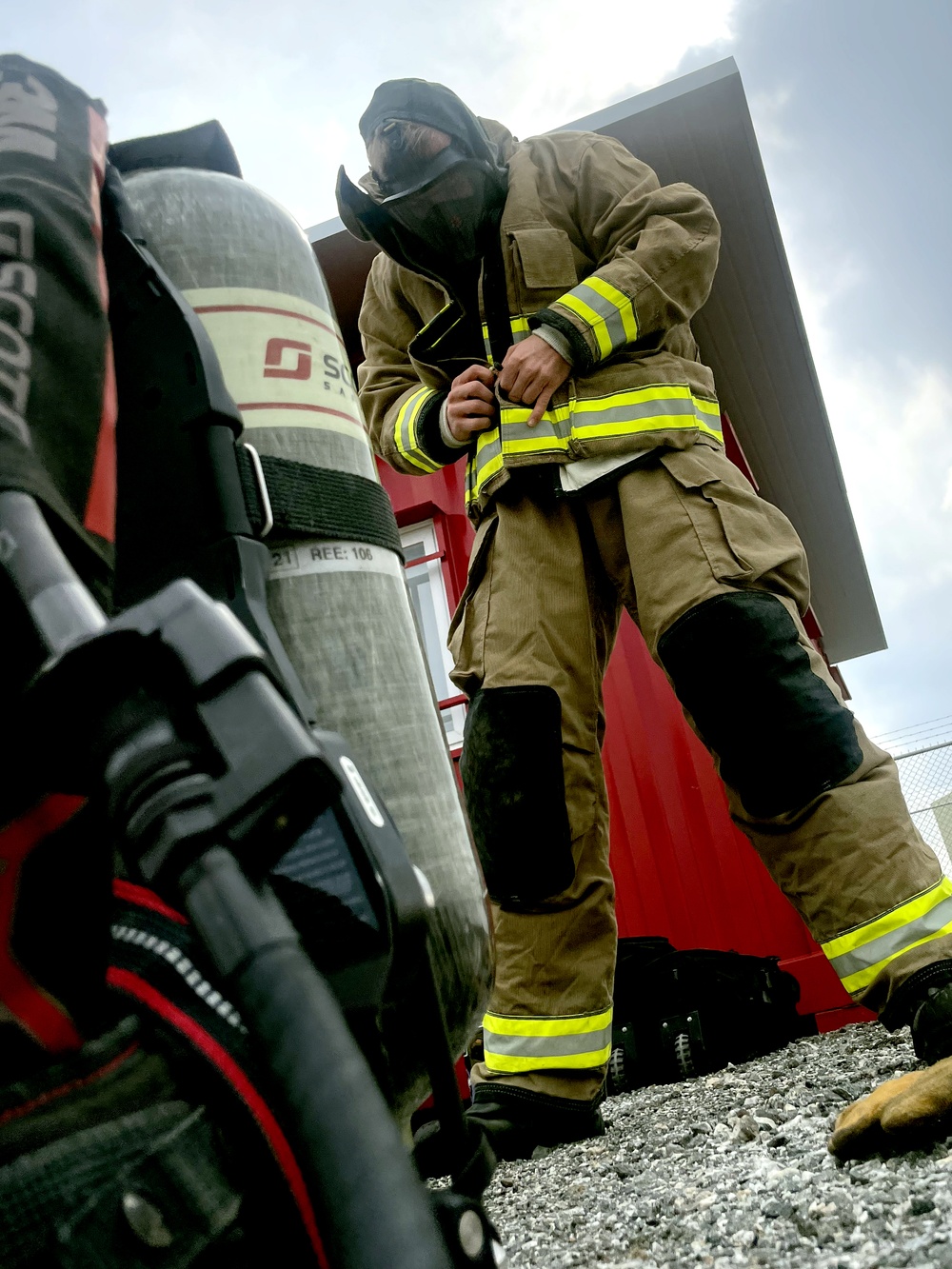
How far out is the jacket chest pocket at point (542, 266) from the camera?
6.77ft

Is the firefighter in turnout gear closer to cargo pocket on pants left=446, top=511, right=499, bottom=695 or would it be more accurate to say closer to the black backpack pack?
cargo pocket on pants left=446, top=511, right=499, bottom=695

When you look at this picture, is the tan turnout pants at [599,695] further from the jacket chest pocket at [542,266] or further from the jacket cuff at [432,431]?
the jacket chest pocket at [542,266]

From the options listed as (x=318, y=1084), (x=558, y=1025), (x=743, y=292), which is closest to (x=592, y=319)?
(x=558, y=1025)

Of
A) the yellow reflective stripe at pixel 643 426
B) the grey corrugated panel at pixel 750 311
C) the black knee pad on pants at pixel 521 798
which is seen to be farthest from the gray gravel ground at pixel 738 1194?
the grey corrugated panel at pixel 750 311

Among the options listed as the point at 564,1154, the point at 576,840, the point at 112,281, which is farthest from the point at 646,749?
the point at 112,281

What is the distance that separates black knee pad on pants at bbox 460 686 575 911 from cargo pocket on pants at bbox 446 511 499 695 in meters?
0.13

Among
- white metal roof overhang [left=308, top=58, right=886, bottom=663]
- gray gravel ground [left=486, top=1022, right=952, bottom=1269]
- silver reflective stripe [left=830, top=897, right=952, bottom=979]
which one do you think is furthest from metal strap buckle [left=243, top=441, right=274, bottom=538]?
white metal roof overhang [left=308, top=58, right=886, bottom=663]

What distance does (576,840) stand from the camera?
1.90 metres

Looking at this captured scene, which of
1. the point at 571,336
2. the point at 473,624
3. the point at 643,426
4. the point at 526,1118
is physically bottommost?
the point at 526,1118

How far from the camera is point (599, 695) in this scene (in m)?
2.02

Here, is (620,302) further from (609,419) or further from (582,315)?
(609,419)

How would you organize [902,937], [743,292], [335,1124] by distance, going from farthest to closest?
[743,292] → [902,937] → [335,1124]

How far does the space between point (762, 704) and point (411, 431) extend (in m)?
1.14

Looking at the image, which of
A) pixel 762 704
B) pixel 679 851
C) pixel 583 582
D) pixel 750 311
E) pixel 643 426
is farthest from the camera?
pixel 750 311
